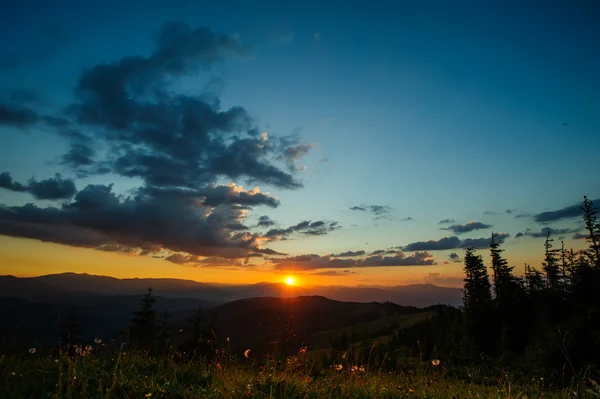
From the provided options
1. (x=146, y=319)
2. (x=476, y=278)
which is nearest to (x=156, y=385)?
(x=146, y=319)

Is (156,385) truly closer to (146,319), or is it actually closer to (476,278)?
(146,319)

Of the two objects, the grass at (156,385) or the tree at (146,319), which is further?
the tree at (146,319)

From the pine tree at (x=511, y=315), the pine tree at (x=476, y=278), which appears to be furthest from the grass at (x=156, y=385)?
the pine tree at (x=476, y=278)

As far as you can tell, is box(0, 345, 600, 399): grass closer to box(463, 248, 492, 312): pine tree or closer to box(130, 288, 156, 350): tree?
box(130, 288, 156, 350): tree

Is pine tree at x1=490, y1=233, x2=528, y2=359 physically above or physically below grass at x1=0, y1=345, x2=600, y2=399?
below

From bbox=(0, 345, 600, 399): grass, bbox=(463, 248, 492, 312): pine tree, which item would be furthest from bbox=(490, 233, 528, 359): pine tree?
bbox=(0, 345, 600, 399): grass

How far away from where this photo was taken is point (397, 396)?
5230 millimetres

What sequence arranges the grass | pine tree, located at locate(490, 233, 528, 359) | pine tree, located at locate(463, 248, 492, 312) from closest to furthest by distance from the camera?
1. the grass
2. pine tree, located at locate(490, 233, 528, 359)
3. pine tree, located at locate(463, 248, 492, 312)

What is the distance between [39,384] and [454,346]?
2182 inches

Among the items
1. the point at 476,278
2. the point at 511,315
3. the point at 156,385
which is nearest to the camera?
the point at 156,385

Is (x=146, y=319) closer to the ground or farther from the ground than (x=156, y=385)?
closer to the ground

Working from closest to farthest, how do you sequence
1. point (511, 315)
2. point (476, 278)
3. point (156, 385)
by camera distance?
point (156, 385) < point (511, 315) < point (476, 278)

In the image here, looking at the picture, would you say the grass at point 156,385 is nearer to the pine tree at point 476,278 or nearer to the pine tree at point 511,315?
the pine tree at point 511,315

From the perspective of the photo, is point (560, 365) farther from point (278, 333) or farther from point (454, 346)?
point (454, 346)
